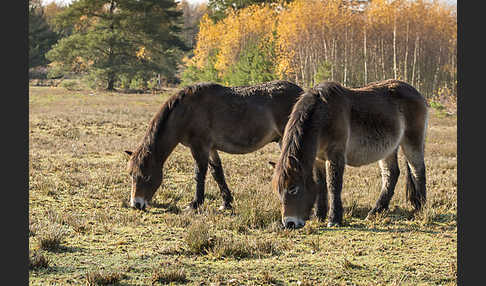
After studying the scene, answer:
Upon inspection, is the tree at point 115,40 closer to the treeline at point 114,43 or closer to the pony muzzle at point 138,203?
the treeline at point 114,43

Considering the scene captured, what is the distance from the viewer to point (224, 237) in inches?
259

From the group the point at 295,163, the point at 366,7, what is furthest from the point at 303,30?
the point at 295,163

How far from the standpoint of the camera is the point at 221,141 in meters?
8.31

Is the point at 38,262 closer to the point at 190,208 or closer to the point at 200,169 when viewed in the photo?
the point at 190,208

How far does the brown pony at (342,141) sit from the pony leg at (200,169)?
2128 mm

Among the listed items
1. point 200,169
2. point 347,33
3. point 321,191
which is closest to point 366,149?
point 321,191

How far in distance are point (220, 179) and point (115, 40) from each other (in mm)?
42952

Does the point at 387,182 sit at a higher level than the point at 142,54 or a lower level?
lower

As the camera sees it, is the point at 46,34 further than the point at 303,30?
Yes

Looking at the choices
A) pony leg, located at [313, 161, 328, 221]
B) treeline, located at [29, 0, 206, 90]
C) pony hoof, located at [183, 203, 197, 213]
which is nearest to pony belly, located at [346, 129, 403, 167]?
pony leg, located at [313, 161, 328, 221]

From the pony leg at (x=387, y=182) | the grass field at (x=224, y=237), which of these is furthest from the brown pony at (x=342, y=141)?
the grass field at (x=224, y=237)

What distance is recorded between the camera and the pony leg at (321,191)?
7.20 metres

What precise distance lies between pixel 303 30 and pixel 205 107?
122ft
